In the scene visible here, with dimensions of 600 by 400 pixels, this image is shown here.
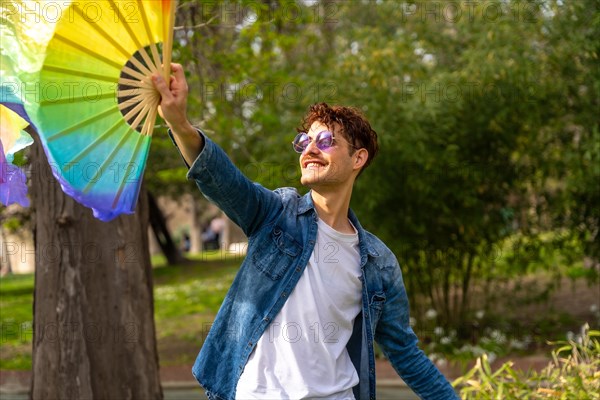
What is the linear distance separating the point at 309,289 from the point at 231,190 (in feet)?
1.45

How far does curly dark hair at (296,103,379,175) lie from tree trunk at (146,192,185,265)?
56.6ft

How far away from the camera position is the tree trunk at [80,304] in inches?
226

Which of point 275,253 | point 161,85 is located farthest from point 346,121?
point 161,85

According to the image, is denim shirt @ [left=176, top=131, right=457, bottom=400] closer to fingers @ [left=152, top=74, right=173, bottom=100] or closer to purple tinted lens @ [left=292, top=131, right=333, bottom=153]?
purple tinted lens @ [left=292, top=131, right=333, bottom=153]

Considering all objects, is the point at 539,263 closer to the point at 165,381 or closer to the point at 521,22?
the point at 521,22

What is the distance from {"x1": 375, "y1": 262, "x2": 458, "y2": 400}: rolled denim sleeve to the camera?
342 cm

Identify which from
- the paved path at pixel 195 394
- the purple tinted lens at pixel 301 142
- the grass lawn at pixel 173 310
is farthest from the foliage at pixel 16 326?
the purple tinted lens at pixel 301 142

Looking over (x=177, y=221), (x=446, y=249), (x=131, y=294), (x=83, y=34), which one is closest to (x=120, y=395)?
(x=131, y=294)

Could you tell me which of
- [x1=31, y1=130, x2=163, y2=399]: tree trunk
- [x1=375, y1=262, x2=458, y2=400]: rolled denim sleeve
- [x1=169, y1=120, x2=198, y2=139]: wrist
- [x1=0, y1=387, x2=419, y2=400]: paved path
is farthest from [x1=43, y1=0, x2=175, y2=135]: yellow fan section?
[x1=0, y1=387, x2=419, y2=400]: paved path

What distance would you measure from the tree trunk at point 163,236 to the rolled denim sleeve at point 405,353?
1718cm

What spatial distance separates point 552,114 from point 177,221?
169 ft

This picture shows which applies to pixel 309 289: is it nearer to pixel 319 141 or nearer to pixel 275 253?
pixel 275 253

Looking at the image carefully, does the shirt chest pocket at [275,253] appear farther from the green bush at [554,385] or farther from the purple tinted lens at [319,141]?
the green bush at [554,385]

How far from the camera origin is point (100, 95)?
2.56 metres
